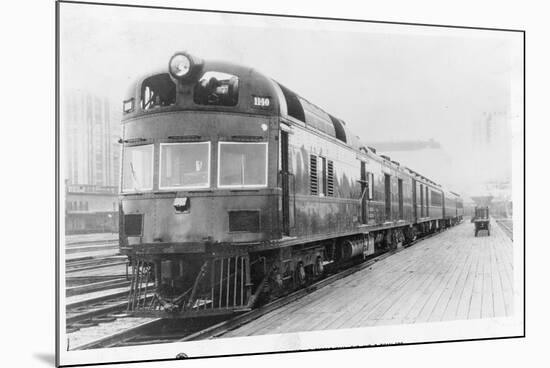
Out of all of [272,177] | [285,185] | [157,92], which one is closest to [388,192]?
[285,185]

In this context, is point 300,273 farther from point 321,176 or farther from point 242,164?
point 242,164

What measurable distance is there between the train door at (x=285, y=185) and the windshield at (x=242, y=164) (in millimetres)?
256

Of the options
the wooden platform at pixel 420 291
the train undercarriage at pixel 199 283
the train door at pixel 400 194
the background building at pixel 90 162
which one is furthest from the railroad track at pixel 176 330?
the train door at pixel 400 194

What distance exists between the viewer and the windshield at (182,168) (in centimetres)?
620

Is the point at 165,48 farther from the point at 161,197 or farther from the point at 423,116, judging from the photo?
the point at 423,116

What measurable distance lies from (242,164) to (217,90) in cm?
80

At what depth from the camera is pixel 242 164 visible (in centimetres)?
633

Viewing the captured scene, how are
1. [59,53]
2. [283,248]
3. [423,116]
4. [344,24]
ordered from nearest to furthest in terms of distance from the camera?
1. [59,53]
2. [283,248]
3. [344,24]
4. [423,116]

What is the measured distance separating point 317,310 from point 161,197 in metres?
2.22

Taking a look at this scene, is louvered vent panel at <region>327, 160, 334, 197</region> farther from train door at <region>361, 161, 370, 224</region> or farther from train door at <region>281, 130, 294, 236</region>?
train door at <region>281, 130, 294, 236</region>

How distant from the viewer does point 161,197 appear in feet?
20.4

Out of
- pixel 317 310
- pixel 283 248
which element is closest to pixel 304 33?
pixel 283 248

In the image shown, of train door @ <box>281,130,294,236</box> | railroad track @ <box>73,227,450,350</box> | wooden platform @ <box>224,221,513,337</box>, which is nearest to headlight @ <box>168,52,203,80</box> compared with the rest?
train door @ <box>281,130,294,236</box>

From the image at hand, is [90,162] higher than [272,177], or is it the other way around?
[90,162]
